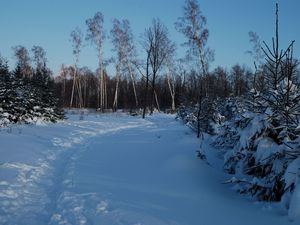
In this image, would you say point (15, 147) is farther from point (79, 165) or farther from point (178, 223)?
point (178, 223)

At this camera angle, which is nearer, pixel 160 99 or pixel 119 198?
pixel 119 198

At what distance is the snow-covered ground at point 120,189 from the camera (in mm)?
5188

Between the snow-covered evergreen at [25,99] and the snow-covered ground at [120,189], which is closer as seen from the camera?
the snow-covered ground at [120,189]

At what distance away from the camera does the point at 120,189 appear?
Result: 6758mm

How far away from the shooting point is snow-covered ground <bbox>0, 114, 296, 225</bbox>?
17.0 feet

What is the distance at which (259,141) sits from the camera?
6.58 meters

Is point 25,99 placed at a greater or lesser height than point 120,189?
greater

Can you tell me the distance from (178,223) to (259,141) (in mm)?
2673

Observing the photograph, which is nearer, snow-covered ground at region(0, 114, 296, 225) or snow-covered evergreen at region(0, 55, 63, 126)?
snow-covered ground at region(0, 114, 296, 225)

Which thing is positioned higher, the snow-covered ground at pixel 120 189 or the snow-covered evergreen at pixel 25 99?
the snow-covered evergreen at pixel 25 99

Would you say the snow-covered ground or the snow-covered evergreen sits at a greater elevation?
the snow-covered evergreen

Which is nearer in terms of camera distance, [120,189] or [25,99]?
[120,189]

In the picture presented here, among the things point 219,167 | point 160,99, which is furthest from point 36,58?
point 219,167

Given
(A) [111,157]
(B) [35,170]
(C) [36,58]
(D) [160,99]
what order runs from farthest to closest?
(D) [160,99] → (C) [36,58] → (A) [111,157] → (B) [35,170]
